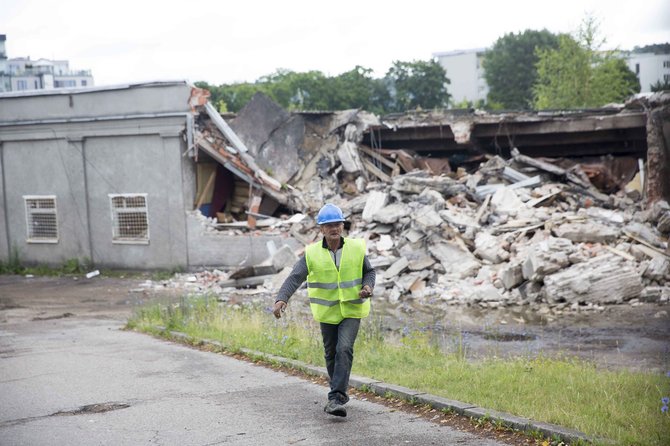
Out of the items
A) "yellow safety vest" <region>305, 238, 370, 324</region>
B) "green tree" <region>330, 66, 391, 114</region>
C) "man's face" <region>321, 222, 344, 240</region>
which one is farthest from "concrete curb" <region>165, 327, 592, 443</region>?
"green tree" <region>330, 66, 391, 114</region>

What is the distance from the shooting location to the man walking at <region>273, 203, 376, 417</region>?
709 cm

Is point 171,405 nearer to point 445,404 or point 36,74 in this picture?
point 445,404

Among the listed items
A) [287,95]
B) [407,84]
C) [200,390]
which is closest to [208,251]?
[200,390]

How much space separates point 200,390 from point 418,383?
7.69 feet

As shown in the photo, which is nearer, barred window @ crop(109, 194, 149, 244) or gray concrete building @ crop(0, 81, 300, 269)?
gray concrete building @ crop(0, 81, 300, 269)

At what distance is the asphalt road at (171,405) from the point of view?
6512mm

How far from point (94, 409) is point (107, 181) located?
1707cm

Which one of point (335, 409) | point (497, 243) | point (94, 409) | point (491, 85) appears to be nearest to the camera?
point (335, 409)

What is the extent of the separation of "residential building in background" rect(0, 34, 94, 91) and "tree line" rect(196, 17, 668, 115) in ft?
80.6

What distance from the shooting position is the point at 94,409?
7.71 metres

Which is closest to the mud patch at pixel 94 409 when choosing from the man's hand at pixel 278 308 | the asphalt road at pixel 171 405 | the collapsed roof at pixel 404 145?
the asphalt road at pixel 171 405

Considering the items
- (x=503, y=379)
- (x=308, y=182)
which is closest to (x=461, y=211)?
(x=308, y=182)

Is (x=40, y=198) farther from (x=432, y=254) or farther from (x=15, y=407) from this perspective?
(x=15, y=407)

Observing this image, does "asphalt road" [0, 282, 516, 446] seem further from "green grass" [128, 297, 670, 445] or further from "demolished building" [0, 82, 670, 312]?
"demolished building" [0, 82, 670, 312]
